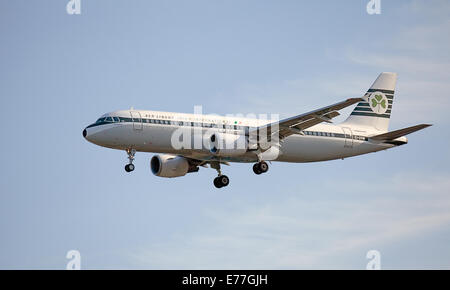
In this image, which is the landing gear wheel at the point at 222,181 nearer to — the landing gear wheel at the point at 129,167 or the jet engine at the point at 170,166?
the jet engine at the point at 170,166

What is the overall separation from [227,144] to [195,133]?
2231 mm

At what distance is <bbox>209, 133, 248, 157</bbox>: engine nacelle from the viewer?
5478cm

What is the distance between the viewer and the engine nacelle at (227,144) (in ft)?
180

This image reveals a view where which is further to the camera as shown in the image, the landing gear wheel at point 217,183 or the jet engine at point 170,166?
the jet engine at point 170,166

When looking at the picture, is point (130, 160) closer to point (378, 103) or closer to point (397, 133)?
point (397, 133)

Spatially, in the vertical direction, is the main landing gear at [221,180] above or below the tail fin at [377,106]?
below

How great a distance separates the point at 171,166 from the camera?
6044 cm

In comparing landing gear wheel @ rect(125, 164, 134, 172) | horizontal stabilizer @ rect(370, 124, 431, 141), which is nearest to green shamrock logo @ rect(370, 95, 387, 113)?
horizontal stabilizer @ rect(370, 124, 431, 141)

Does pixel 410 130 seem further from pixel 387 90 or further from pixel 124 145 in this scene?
pixel 124 145

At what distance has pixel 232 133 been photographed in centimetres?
5634

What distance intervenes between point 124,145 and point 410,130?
19.4 metres

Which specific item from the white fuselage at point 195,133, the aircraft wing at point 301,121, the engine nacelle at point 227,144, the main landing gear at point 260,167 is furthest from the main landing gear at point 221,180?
the aircraft wing at point 301,121
